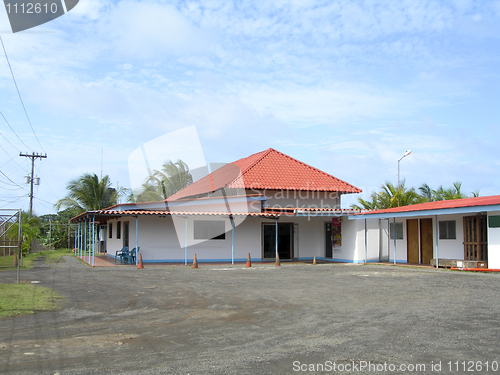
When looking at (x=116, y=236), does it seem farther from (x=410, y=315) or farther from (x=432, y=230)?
(x=410, y=315)

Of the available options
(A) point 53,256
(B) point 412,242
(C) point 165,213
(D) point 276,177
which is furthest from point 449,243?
(A) point 53,256

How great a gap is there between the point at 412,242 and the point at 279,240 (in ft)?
21.5

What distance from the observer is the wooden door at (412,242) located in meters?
20.9

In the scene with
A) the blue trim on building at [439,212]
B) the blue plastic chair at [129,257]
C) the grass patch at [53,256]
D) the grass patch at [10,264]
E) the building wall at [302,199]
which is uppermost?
the building wall at [302,199]

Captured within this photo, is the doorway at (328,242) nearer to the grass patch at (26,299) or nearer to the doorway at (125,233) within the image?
the doorway at (125,233)

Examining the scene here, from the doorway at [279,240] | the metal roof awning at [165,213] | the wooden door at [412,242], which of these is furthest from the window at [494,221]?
the doorway at [279,240]

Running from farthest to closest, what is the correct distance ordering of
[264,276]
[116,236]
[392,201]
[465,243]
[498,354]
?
1. [392,201]
2. [116,236]
3. [465,243]
4. [264,276]
5. [498,354]

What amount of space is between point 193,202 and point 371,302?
43.8 ft

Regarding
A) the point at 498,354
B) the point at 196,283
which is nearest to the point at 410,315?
the point at 498,354

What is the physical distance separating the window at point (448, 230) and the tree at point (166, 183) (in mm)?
21586

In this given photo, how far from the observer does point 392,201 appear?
3164 cm

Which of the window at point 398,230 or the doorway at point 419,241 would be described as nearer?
the doorway at point 419,241

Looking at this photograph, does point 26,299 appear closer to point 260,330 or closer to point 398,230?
point 260,330

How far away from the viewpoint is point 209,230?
22578 millimetres
